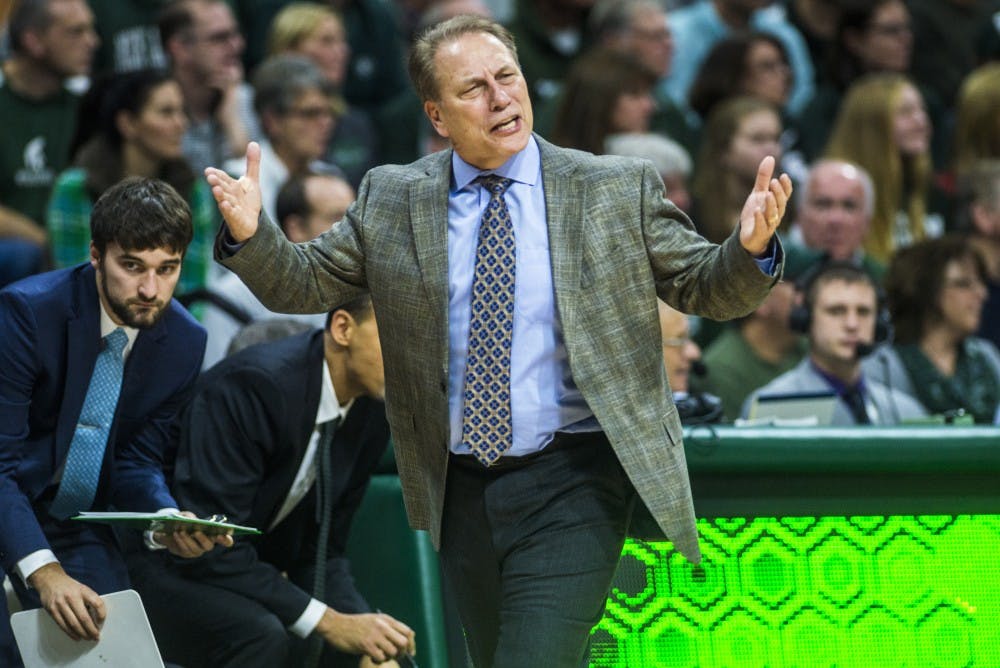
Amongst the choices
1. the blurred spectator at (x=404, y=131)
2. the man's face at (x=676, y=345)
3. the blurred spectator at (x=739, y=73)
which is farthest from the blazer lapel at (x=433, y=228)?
the blurred spectator at (x=739, y=73)

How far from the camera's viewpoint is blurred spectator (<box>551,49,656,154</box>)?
8.12 meters

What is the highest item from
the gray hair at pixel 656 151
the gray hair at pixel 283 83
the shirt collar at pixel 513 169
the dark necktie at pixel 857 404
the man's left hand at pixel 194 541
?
the gray hair at pixel 283 83

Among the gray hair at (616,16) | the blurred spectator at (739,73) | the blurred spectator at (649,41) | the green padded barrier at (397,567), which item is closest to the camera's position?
the green padded barrier at (397,567)

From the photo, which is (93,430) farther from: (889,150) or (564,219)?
(889,150)

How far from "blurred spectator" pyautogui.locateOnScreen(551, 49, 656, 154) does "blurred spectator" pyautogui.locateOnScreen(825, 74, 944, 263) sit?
1266 mm

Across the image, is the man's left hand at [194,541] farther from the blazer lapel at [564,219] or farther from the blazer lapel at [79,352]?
the blazer lapel at [564,219]

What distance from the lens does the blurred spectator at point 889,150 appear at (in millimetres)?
8802

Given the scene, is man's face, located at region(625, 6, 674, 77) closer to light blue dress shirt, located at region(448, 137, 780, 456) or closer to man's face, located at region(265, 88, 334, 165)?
man's face, located at region(265, 88, 334, 165)

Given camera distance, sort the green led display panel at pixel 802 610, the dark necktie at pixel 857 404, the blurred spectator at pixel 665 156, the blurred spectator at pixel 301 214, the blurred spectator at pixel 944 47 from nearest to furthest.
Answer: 1. the green led display panel at pixel 802 610
2. the dark necktie at pixel 857 404
3. the blurred spectator at pixel 301 214
4. the blurred spectator at pixel 665 156
5. the blurred spectator at pixel 944 47

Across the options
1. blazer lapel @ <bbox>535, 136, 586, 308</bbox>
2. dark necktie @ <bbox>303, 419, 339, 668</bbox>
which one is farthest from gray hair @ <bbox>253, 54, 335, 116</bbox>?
blazer lapel @ <bbox>535, 136, 586, 308</bbox>

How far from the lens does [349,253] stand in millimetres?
3963

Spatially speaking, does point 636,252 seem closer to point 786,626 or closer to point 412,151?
point 786,626

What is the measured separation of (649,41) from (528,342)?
5.65 m

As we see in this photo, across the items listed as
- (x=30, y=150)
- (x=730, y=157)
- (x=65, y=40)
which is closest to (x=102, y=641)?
(x=30, y=150)
